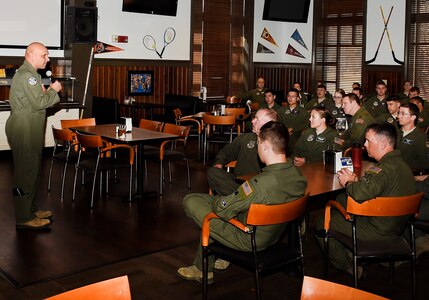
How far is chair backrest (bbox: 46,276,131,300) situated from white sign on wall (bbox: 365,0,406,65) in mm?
12224

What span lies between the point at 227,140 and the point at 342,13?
6758 millimetres

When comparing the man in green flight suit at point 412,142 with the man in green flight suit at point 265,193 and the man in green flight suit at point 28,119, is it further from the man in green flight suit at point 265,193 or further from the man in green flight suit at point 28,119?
the man in green flight suit at point 28,119

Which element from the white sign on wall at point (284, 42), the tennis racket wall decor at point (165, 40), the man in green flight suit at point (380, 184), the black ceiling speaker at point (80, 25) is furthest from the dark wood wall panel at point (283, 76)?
the man in green flight suit at point (380, 184)

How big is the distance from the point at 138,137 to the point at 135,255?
205 centimetres

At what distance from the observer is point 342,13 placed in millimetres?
14266

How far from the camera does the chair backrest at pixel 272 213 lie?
3473mm

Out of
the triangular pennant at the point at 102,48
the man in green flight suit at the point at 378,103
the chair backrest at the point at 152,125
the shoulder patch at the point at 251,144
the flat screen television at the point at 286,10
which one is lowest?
the shoulder patch at the point at 251,144

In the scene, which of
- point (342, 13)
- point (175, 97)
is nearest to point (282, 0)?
point (342, 13)

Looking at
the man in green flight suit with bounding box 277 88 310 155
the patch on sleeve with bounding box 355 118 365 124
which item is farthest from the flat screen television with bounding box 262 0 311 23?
the patch on sleeve with bounding box 355 118 365 124

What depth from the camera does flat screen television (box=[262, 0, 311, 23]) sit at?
13742 mm

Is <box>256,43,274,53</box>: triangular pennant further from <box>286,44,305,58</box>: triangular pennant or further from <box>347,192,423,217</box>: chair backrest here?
<box>347,192,423,217</box>: chair backrest

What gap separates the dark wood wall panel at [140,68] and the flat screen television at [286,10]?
246 centimetres

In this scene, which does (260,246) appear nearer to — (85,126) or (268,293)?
(268,293)

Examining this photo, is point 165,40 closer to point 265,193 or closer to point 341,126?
point 341,126
